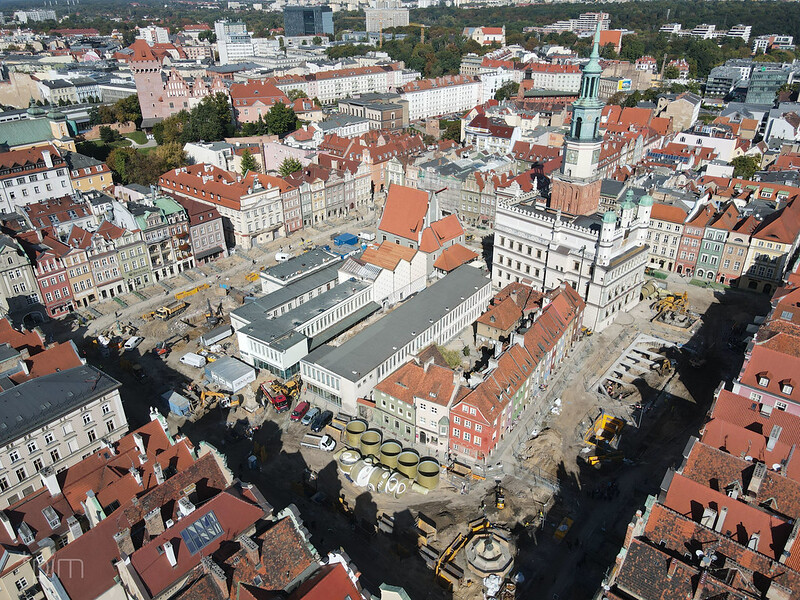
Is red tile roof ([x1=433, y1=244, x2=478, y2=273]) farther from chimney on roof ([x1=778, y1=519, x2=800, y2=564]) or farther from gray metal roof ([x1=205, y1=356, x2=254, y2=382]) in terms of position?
chimney on roof ([x1=778, y1=519, x2=800, y2=564])

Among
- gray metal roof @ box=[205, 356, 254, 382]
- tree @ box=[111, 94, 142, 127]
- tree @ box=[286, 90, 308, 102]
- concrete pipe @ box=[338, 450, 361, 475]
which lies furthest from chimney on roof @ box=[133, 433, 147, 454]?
tree @ box=[286, 90, 308, 102]

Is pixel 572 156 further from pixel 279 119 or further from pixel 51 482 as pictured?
pixel 279 119

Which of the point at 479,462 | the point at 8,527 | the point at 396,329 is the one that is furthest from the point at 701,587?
the point at 8,527

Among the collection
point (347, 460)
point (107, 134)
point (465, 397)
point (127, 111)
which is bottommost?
point (347, 460)

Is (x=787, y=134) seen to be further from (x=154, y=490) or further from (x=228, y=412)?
(x=154, y=490)

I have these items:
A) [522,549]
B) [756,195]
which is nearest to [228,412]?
[522,549]

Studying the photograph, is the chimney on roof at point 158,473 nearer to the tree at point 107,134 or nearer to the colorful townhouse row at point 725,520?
the colorful townhouse row at point 725,520
